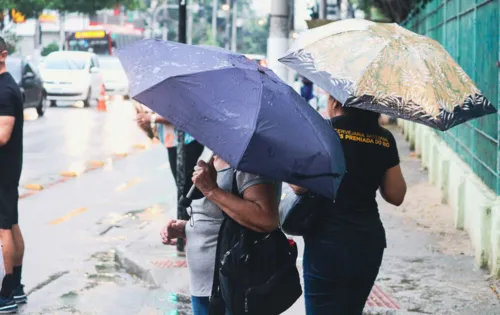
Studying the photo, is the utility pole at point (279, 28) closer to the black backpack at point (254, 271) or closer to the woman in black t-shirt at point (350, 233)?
the woman in black t-shirt at point (350, 233)

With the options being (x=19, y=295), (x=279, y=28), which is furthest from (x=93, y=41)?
(x=19, y=295)

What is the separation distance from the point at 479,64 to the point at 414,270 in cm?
267

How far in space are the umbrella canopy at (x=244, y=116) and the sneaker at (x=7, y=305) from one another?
3.08 m

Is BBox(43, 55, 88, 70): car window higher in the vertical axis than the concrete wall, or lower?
lower

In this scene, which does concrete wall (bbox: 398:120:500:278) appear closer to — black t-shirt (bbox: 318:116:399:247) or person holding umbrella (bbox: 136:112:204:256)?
person holding umbrella (bbox: 136:112:204:256)

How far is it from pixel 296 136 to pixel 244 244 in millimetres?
548

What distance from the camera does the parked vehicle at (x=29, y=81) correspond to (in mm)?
25250

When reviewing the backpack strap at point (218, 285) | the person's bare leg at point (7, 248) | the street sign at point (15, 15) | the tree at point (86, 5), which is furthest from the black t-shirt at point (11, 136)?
the tree at point (86, 5)

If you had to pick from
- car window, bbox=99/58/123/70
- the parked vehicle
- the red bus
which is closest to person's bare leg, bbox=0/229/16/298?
the parked vehicle

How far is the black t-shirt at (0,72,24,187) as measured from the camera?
634 cm

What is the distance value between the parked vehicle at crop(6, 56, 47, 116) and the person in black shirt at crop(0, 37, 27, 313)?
745 inches

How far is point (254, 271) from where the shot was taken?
389 cm

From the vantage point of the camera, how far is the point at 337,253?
406 cm

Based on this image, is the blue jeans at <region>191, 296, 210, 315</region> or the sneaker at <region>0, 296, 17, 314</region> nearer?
the blue jeans at <region>191, 296, 210, 315</region>
